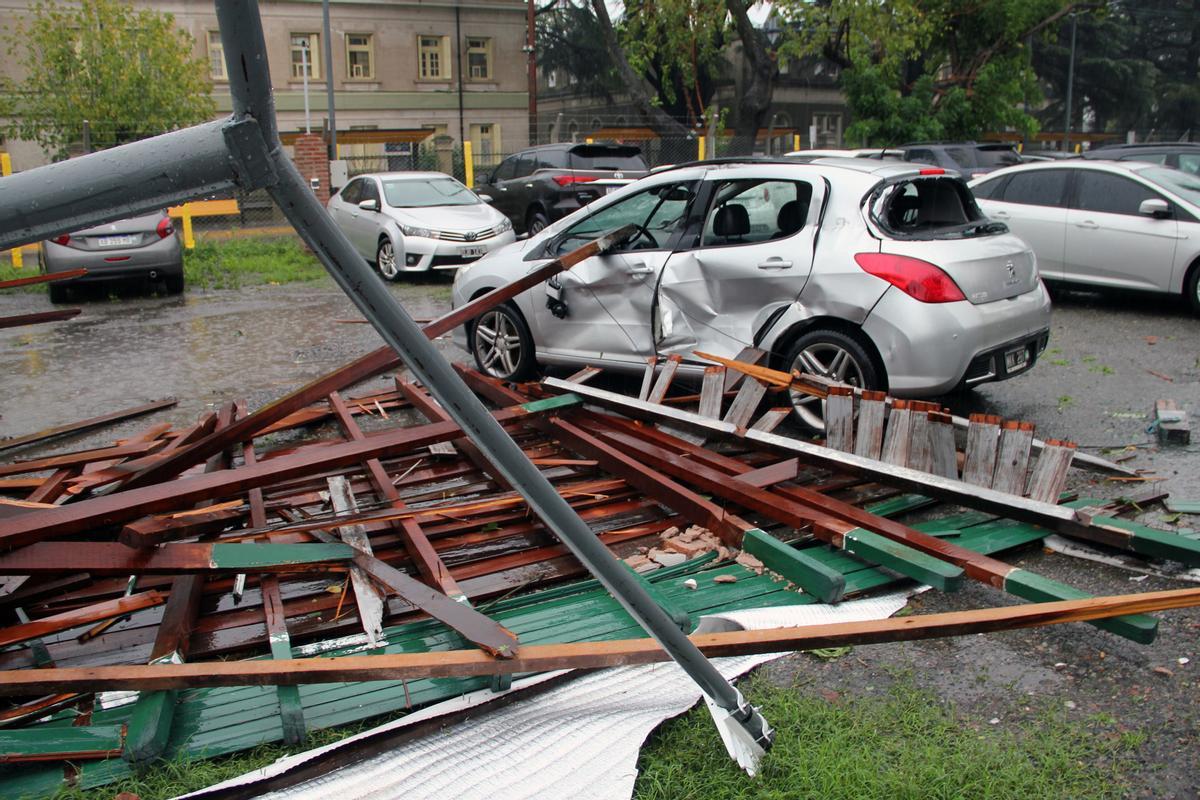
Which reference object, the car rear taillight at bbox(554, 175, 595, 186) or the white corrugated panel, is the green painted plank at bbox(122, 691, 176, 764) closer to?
the white corrugated panel

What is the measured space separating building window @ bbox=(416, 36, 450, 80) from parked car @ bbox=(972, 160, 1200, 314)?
39738 mm

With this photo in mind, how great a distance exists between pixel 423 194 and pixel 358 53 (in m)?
33.2

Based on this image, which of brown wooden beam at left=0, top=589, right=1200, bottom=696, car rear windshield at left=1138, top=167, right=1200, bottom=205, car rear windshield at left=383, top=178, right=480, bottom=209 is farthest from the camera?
car rear windshield at left=383, top=178, right=480, bottom=209

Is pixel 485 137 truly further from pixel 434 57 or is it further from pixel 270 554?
pixel 270 554

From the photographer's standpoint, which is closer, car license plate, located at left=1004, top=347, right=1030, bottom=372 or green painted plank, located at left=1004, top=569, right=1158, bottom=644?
green painted plank, located at left=1004, top=569, right=1158, bottom=644

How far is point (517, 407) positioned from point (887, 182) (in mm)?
2914

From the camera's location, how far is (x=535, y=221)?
18.9 metres

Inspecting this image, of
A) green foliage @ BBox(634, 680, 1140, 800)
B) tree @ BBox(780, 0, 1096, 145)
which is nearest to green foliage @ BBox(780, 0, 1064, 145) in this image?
tree @ BBox(780, 0, 1096, 145)

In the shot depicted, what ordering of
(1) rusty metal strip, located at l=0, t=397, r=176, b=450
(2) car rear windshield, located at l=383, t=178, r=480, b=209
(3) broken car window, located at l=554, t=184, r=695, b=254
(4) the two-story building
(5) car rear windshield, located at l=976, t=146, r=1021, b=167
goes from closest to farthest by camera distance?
(1) rusty metal strip, located at l=0, t=397, r=176, b=450 < (3) broken car window, located at l=554, t=184, r=695, b=254 < (2) car rear windshield, located at l=383, t=178, r=480, b=209 < (5) car rear windshield, located at l=976, t=146, r=1021, b=167 < (4) the two-story building

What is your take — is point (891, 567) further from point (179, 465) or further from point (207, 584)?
point (179, 465)

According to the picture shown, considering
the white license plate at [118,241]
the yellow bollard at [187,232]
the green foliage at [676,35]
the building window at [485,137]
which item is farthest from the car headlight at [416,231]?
the building window at [485,137]

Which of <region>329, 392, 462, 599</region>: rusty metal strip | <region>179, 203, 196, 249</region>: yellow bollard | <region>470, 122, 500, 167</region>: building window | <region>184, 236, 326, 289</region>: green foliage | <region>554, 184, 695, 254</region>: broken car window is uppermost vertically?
<region>470, 122, 500, 167</region>: building window

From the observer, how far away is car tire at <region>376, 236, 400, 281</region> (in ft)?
51.4

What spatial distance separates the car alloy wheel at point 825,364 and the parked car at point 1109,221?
20.2ft
